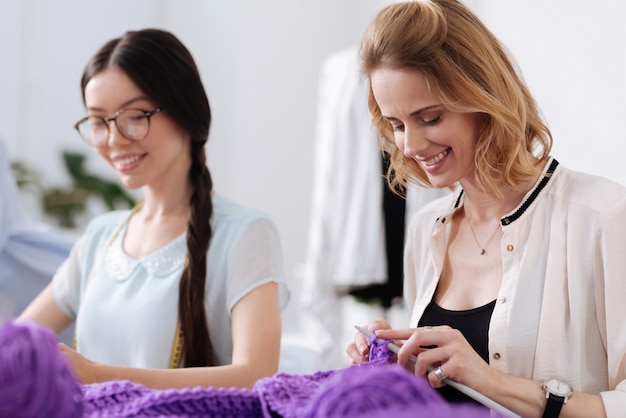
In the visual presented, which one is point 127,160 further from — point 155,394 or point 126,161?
point 155,394

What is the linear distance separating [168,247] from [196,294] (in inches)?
5.8

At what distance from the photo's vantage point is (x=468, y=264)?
4.90 ft

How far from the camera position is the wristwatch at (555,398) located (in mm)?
1207

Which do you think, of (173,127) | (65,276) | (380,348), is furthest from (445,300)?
(65,276)

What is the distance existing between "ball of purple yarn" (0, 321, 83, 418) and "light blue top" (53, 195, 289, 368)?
898 mm

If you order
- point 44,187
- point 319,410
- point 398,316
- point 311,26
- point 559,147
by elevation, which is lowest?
point 398,316

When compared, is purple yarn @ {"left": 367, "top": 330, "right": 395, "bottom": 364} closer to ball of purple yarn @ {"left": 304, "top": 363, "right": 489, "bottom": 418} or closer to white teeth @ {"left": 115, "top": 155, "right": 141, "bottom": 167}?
ball of purple yarn @ {"left": 304, "top": 363, "right": 489, "bottom": 418}

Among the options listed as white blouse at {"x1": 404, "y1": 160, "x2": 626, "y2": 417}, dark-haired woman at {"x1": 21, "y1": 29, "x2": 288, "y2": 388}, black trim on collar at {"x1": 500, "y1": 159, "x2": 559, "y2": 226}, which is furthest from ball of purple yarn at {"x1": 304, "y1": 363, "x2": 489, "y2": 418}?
dark-haired woman at {"x1": 21, "y1": 29, "x2": 288, "y2": 388}

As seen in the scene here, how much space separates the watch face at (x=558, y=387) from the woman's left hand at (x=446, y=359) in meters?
0.08

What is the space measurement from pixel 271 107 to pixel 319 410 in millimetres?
4203

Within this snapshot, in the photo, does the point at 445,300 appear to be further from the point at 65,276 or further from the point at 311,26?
the point at 311,26

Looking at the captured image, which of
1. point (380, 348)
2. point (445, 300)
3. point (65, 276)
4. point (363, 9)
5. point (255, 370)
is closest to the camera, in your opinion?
point (380, 348)

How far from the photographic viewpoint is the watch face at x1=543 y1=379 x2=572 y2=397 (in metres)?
1.22

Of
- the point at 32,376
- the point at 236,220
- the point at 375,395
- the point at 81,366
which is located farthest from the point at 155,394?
the point at 236,220
